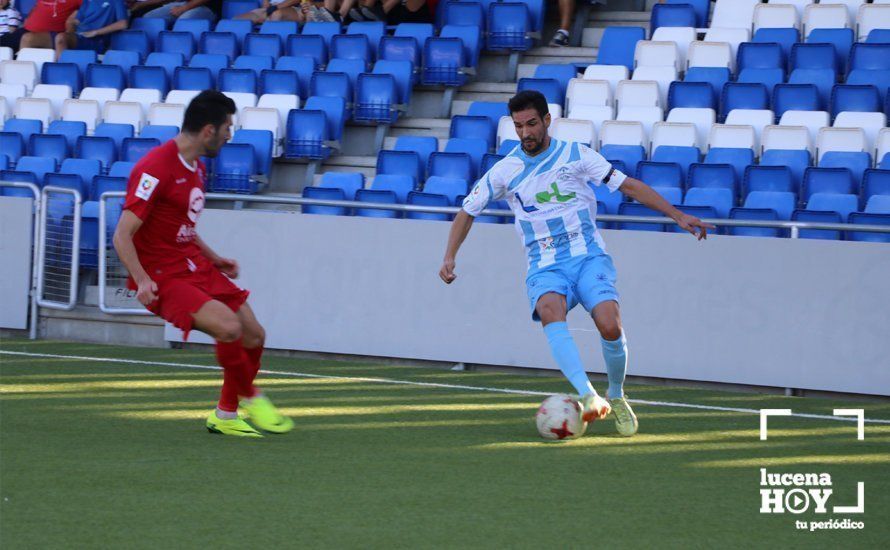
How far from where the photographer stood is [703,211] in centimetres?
1120

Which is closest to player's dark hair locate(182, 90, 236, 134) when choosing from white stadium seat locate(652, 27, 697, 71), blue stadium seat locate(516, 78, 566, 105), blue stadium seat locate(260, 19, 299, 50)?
blue stadium seat locate(516, 78, 566, 105)

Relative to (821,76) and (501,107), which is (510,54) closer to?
(501,107)

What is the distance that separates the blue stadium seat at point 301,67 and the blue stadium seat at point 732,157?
18.2 feet

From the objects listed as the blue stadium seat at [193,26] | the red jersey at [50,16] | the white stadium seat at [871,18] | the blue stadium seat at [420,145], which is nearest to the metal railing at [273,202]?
the blue stadium seat at [420,145]

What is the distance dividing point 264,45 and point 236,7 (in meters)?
2.33

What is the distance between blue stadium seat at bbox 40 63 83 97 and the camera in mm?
17172

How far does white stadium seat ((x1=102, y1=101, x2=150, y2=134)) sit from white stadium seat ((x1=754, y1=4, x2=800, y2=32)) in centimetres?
753

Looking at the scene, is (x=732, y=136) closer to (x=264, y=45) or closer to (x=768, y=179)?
(x=768, y=179)

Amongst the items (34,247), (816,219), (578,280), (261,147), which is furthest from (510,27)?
(578,280)

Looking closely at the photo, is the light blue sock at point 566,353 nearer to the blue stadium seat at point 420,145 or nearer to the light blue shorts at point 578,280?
the light blue shorts at point 578,280

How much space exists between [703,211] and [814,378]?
1.87 meters

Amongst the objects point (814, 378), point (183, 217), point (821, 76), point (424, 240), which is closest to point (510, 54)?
point (821, 76)

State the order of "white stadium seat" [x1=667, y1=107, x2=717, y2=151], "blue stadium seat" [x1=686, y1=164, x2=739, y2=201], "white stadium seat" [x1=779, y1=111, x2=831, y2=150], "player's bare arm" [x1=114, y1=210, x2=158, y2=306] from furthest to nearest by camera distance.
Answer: "white stadium seat" [x1=667, y1=107, x2=717, y2=151], "white stadium seat" [x1=779, y1=111, x2=831, y2=150], "blue stadium seat" [x1=686, y1=164, x2=739, y2=201], "player's bare arm" [x1=114, y1=210, x2=158, y2=306]

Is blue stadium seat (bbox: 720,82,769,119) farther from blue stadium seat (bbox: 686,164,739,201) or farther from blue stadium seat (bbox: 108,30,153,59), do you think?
blue stadium seat (bbox: 108,30,153,59)
